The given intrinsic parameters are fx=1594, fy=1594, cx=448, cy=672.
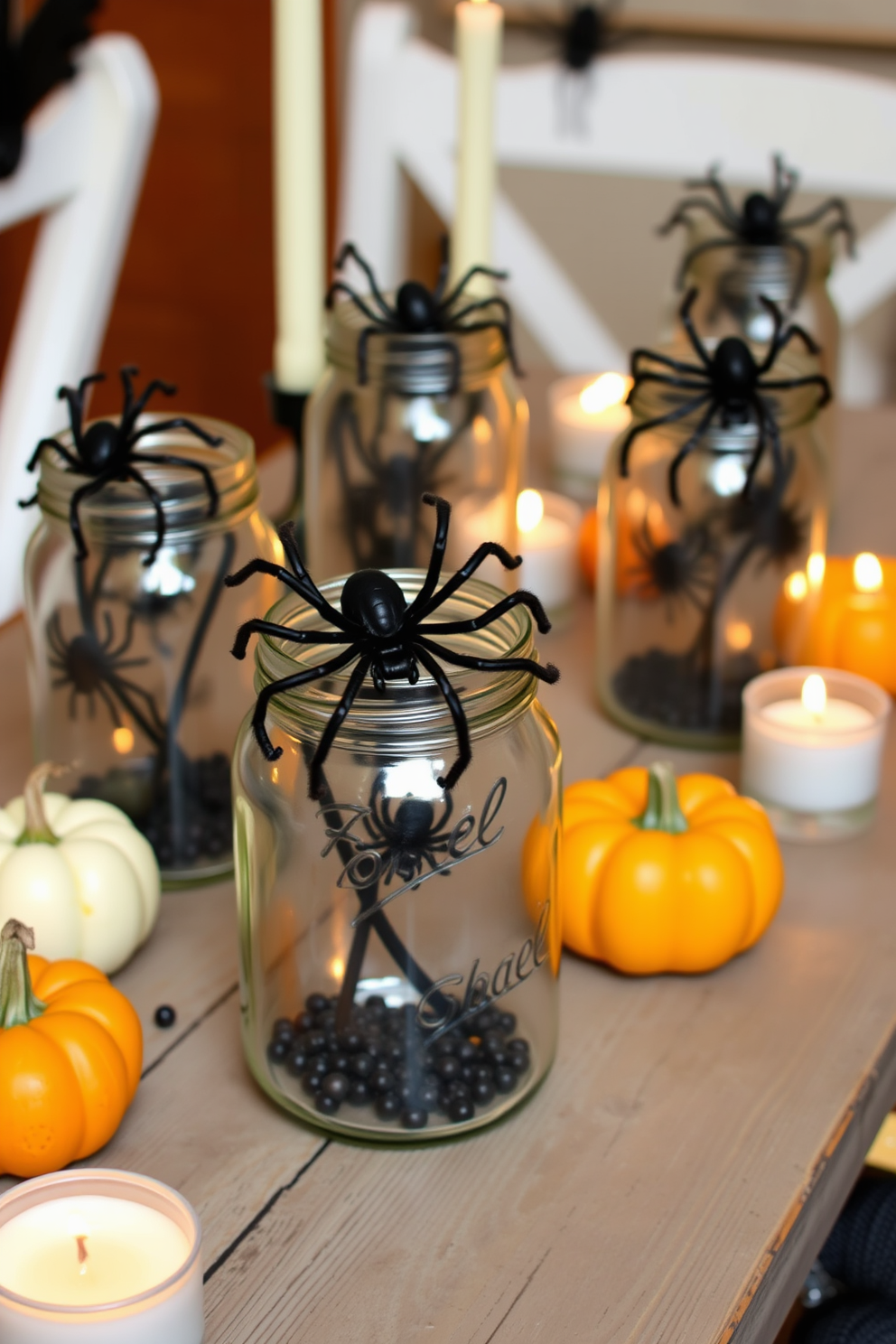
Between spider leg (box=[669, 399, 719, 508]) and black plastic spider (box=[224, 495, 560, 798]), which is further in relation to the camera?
spider leg (box=[669, 399, 719, 508])

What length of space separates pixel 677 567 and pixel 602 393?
396 millimetres

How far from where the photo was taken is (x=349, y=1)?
120 inches

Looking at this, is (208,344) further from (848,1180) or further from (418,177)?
(848,1180)

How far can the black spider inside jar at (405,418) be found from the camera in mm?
937

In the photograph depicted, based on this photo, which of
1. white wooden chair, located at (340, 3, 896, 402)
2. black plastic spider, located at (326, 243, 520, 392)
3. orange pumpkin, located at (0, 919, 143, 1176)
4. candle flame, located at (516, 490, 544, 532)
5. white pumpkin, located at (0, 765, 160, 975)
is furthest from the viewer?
white wooden chair, located at (340, 3, 896, 402)

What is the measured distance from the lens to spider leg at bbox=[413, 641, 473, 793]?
578mm

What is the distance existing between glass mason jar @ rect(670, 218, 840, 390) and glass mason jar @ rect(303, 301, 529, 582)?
0.83 ft

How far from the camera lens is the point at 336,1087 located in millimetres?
650

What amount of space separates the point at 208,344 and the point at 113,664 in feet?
8.88

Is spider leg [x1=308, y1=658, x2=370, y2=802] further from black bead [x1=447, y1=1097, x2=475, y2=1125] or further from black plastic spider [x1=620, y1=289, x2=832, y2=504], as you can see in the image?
black plastic spider [x1=620, y1=289, x2=832, y2=504]

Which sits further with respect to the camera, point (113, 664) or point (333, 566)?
point (333, 566)

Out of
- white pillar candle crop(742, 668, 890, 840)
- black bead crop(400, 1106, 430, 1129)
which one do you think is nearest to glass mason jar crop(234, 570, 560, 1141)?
black bead crop(400, 1106, 430, 1129)

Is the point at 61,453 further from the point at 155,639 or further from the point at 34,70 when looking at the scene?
the point at 34,70

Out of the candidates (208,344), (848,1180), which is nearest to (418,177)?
(848,1180)
